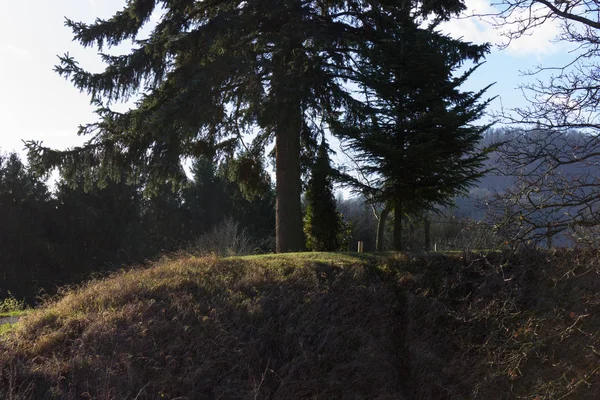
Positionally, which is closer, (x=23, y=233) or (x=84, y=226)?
(x=23, y=233)

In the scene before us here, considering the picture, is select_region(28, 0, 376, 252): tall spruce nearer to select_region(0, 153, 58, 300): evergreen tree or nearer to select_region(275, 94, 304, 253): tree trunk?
select_region(275, 94, 304, 253): tree trunk

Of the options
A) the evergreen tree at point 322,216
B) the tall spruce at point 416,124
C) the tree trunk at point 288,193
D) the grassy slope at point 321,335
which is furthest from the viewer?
the evergreen tree at point 322,216

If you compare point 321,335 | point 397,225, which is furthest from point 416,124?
point 321,335

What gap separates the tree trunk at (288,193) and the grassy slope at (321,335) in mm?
3815

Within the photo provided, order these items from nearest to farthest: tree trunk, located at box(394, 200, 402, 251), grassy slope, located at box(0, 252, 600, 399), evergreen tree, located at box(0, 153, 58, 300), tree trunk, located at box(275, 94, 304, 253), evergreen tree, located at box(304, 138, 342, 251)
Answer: grassy slope, located at box(0, 252, 600, 399) < tree trunk, located at box(394, 200, 402, 251) < tree trunk, located at box(275, 94, 304, 253) < evergreen tree, located at box(304, 138, 342, 251) < evergreen tree, located at box(0, 153, 58, 300)

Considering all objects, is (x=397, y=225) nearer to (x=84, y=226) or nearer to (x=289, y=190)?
(x=289, y=190)

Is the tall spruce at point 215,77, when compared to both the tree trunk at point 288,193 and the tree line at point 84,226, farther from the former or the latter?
the tree line at point 84,226

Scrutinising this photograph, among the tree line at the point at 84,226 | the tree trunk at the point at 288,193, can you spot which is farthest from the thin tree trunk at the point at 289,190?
Result: the tree line at the point at 84,226

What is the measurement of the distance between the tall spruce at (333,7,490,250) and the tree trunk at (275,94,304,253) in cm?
208

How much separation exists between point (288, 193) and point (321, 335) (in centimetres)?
628

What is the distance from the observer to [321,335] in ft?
29.0

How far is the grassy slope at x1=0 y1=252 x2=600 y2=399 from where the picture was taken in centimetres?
755

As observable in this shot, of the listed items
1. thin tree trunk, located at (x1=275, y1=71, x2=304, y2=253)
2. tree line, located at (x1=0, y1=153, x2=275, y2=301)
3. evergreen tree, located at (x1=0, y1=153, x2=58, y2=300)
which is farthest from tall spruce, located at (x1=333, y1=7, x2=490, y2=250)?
evergreen tree, located at (x1=0, y1=153, x2=58, y2=300)

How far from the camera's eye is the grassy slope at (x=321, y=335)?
24.8 ft
